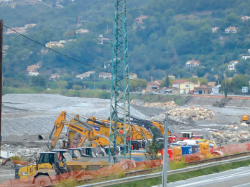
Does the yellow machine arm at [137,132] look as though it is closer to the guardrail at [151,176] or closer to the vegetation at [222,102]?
the guardrail at [151,176]

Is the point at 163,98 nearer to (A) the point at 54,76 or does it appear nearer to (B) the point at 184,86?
(B) the point at 184,86

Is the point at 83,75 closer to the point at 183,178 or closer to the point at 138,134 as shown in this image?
the point at 138,134

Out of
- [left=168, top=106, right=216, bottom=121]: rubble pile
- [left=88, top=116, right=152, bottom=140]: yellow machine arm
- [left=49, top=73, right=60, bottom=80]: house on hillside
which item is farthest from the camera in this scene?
[left=49, top=73, right=60, bottom=80]: house on hillside

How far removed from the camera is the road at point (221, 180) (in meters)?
19.8

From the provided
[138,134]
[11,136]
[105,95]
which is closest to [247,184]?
[138,134]

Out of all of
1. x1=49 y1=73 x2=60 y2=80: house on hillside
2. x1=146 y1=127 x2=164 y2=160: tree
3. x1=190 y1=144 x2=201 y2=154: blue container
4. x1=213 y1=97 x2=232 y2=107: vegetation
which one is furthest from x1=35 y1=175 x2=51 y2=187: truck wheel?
x1=49 y1=73 x2=60 y2=80: house on hillside

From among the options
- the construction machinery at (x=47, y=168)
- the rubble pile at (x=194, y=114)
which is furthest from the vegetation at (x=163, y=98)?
the construction machinery at (x=47, y=168)

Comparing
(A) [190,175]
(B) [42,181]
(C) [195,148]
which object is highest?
(C) [195,148]

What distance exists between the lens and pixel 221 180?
20922 mm

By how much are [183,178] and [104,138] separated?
348 inches

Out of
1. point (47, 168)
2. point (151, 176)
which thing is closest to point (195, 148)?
point (151, 176)

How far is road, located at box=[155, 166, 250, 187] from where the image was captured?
65.1 feet

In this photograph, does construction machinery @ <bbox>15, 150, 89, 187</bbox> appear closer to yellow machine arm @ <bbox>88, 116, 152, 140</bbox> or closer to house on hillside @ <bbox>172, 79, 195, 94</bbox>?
yellow machine arm @ <bbox>88, 116, 152, 140</bbox>

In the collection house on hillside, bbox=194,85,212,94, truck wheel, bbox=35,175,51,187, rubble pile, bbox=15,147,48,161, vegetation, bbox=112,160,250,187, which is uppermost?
house on hillside, bbox=194,85,212,94
